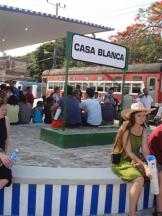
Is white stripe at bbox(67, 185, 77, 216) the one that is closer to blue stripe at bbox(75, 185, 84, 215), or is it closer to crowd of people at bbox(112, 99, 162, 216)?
blue stripe at bbox(75, 185, 84, 215)

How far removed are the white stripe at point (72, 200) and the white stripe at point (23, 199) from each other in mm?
494

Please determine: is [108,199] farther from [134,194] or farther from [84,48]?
[84,48]

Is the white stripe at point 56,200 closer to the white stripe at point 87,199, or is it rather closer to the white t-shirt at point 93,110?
the white stripe at point 87,199

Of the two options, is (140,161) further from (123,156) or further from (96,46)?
(96,46)

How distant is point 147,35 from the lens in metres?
26.7

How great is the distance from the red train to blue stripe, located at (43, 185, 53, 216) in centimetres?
1180

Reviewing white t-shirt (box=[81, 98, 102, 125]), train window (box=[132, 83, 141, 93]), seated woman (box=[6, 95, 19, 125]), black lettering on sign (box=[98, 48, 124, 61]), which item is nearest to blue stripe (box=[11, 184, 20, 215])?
black lettering on sign (box=[98, 48, 124, 61])

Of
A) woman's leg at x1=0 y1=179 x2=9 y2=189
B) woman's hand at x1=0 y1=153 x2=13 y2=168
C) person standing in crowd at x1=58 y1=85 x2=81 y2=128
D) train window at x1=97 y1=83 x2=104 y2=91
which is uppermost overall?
train window at x1=97 y1=83 x2=104 y2=91

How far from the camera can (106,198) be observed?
4480mm

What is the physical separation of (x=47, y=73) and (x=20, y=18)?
1608 cm

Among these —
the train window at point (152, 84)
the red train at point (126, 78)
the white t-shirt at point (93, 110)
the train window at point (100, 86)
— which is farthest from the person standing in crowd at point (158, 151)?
the train window at point (100, 86)

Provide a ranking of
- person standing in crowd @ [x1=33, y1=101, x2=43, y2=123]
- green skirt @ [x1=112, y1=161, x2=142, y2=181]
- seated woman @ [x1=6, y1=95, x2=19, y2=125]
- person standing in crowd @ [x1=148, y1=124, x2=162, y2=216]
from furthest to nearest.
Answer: person standing in crowd @ [x1=33, y1=101, x2=43, y2=123]
seated woman @ [x1=6, y1=95, x2=19, y2=125]
person standing in crowd @ [x1=148, y1=124, x2=162, y2=216]
green skirt @ [x1=112, y1=161, x2=142, y2=181]

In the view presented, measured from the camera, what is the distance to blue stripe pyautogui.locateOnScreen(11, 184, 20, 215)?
4.25 meters

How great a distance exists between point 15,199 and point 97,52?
152 inches
